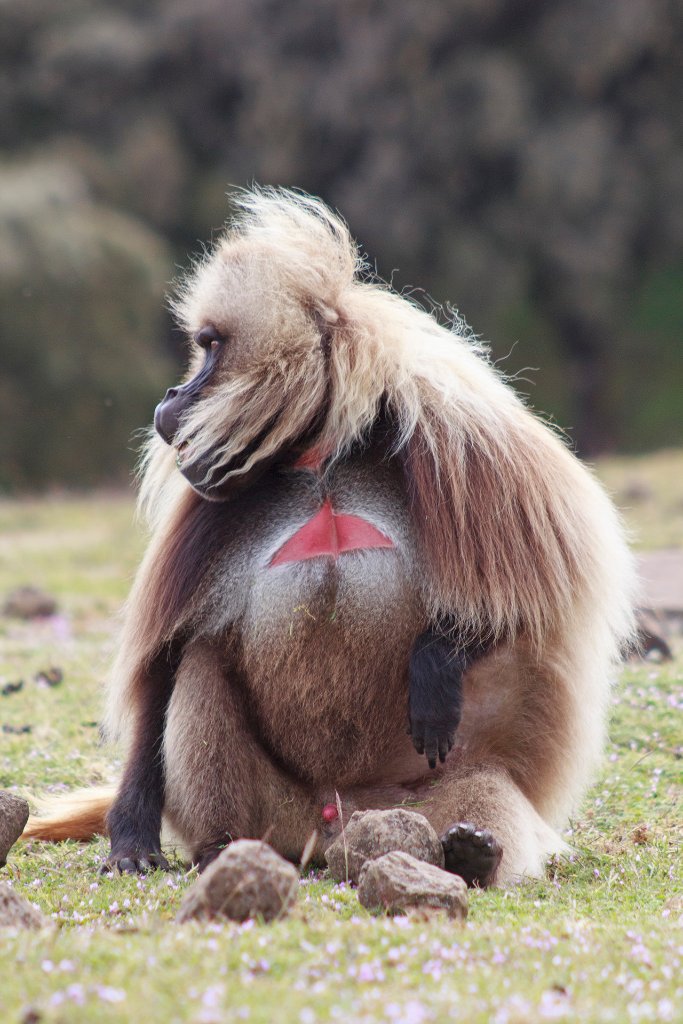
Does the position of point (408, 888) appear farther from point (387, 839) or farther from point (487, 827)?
point (487, 827)

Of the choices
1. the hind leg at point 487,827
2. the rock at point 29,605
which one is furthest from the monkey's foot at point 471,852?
the rock at point 29,605

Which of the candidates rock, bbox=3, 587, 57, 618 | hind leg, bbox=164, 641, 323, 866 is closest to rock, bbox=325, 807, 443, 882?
hind leg, bbox=164, 641, 323, 866

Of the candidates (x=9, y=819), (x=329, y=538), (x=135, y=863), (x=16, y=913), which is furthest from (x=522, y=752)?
(x=16, y=913)

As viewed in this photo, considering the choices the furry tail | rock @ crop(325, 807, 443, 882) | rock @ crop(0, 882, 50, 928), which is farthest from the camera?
the furry tail

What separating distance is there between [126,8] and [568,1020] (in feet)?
67.3

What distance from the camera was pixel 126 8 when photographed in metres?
20.3

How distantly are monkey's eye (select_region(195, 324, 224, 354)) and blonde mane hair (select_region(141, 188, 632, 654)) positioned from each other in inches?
2.4

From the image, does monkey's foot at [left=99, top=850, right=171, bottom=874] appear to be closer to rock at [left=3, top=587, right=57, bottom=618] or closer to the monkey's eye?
the monkey's eye

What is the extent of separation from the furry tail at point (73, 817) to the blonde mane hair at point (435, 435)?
93cm

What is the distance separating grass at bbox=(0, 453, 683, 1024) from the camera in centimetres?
199

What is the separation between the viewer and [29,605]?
24.9ft

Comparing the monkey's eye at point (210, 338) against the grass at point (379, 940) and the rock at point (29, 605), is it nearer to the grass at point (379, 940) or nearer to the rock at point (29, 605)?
the grass at point (379, 940)

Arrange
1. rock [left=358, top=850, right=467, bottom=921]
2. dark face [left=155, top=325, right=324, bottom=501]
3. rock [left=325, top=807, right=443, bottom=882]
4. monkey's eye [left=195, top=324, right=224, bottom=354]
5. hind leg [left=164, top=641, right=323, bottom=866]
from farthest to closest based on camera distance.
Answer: monkey's eye [left=195, top=324, right=224, bottom=354] < dark face [left=155, top=325, right=324, bottom=501] < hind leg [left=164, top=641, right=323, bottom=866] < rock [left=325, top=807, right=443, bottom=882] < rock [left=358, top=850, right=467, bottom=921]

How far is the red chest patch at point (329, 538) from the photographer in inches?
131
